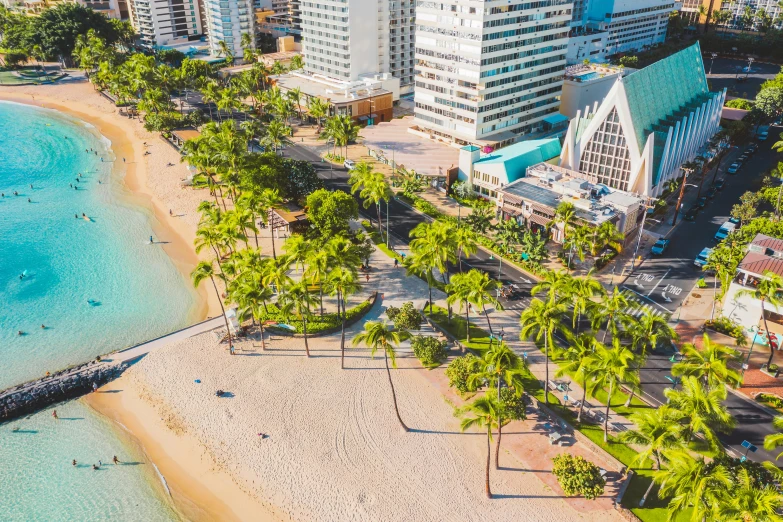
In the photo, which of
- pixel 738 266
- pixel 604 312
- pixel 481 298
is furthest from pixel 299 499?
pixel 738 266

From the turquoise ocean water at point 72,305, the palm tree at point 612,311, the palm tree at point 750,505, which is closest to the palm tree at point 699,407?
the palm tree at point 750,505

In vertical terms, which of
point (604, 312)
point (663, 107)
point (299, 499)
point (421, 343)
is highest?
point (663, 107)

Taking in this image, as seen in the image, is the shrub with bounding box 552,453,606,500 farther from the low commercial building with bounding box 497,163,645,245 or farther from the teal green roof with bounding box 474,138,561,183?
the teal green roof with bounding box 474,138,561,183

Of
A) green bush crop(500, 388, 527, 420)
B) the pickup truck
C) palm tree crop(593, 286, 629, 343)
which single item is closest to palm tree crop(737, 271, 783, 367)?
palm tree crop(593, 286, 629, 343)

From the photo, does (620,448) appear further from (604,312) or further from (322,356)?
(322,356)

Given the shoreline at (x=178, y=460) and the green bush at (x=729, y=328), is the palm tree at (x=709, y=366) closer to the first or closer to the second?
the green bush at (x=729, y=328)

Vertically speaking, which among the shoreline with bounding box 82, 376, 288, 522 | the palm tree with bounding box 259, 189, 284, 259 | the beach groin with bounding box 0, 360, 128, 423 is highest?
the palm tree with bounding box 259, 189, 284, 259

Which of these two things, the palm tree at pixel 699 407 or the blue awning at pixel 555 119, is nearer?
the palm tree at pixel 699 407
